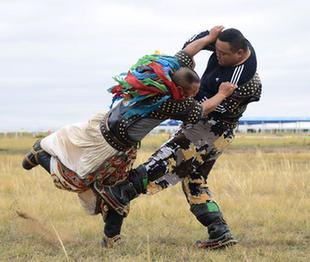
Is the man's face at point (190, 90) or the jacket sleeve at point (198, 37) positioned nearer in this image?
the man's face at point (190, 90)

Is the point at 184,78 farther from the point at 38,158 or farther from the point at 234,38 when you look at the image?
the point at 38,158

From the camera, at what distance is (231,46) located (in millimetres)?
5262

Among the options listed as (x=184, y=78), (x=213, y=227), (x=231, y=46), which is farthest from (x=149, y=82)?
(x=213, y=227)

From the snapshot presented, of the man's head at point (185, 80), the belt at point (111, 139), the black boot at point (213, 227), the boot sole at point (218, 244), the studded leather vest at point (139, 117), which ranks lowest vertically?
→ the boot sole at point (218, 244)

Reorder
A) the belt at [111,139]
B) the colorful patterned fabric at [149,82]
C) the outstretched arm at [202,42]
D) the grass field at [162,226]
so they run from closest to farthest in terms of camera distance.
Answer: the colorful patterned fabric at [149,82]
the belt at [111,139]
the grass field at [162,226]
the outstretched arm at [202,42]

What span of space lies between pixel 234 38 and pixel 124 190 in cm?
153

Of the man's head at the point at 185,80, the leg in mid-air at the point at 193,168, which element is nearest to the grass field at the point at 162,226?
the leg in mid-air at the point at 193,168

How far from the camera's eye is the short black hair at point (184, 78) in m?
5.01

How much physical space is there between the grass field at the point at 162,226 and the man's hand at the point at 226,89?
4.13 ft

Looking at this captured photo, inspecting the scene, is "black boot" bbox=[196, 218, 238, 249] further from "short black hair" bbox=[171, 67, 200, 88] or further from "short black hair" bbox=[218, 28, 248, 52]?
"short black hair" bbox=[218, 28, 248, 52]

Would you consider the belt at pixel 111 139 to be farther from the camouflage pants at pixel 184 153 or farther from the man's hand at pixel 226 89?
the man's hand at pixel 226 89

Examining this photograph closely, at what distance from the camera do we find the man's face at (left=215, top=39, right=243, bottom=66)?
529 centimetres

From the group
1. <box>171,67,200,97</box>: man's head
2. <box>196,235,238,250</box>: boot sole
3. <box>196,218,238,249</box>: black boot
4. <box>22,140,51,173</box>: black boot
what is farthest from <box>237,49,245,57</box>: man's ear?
<box>22,140,51,173</box>: black boot

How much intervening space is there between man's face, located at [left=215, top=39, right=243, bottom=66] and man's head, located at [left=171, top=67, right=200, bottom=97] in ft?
1.33
